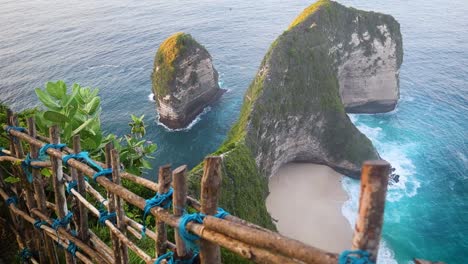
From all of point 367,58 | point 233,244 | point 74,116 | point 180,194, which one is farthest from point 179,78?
point 233,244

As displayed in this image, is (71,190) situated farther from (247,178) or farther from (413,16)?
(413,16)

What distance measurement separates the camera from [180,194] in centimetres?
453

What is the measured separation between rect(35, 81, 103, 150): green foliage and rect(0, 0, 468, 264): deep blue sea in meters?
23.6

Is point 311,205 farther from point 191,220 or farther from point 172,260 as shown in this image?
point 191,220

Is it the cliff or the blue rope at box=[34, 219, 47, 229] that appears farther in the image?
the cliff

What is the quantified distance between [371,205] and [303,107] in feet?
97.2

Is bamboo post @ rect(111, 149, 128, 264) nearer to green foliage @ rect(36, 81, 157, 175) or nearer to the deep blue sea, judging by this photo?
green foliage @ rect(36, 81, 157, 175)

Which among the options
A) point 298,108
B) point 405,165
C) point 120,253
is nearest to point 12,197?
point 120,253

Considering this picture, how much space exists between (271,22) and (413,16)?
2616 centimetres

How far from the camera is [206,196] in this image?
4.32 m

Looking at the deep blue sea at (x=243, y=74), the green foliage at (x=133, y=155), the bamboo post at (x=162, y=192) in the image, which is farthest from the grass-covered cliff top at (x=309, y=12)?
the bamboo post at (x=162, y=192)

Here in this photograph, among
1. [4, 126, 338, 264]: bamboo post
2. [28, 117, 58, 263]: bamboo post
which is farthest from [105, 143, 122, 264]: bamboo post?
[28, 117, 58, 263]: bamboo post

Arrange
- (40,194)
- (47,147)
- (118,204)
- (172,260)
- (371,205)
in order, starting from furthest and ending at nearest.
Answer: (40,194)
(47,147)
(118,204)
(172,260)
(371,205)

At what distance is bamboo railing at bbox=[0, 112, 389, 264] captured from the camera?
11.0ft
